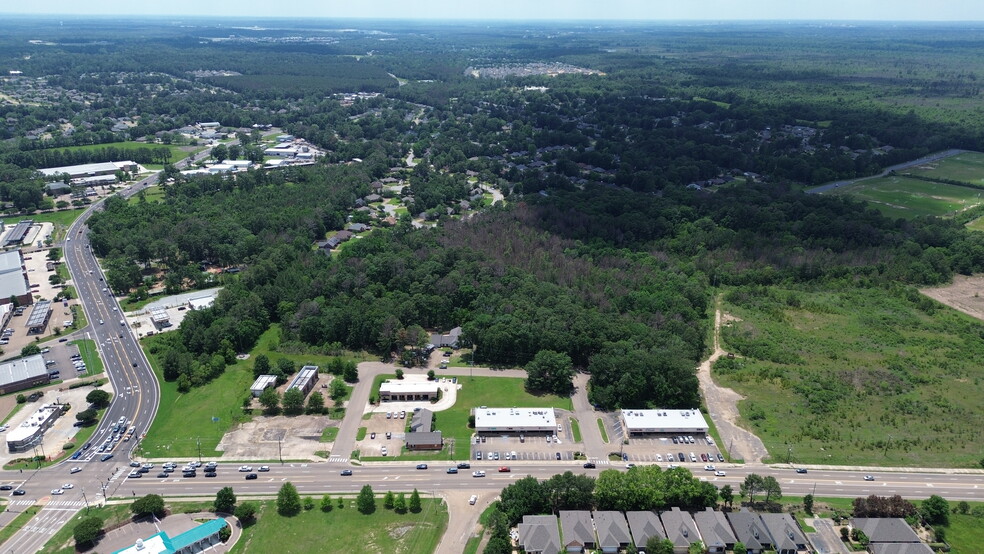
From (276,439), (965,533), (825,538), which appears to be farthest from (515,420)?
(965,533)

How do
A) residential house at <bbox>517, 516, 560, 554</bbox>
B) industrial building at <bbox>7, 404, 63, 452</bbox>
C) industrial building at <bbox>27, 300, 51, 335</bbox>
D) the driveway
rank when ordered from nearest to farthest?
residential house at <bbox>517, 516, 560, 554</bbox>
the driveway
industrial building at <bbox>7, 404, 63, 452</bbox>
industrial building at <bbox>27, 300, 51, 335</bbox>

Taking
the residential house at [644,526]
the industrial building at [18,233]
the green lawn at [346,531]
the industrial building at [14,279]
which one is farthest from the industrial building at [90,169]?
the residential house at [644,526]

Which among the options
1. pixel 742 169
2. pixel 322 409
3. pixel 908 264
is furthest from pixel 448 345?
pixel 742 169

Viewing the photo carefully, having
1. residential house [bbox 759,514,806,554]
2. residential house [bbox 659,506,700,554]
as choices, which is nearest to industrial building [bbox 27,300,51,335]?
residential house [bbox 659,506,700,554]

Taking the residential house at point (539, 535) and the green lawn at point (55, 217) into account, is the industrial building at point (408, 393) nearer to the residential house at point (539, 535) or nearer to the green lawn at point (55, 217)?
the residential house at point (539, 535)

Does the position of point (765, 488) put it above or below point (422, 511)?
above

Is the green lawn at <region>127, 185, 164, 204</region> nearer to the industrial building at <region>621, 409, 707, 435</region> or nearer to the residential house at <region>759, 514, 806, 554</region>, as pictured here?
the industrial building at <region>621, 409, 707, 435</region>

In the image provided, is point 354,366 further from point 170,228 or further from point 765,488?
point 170,228
